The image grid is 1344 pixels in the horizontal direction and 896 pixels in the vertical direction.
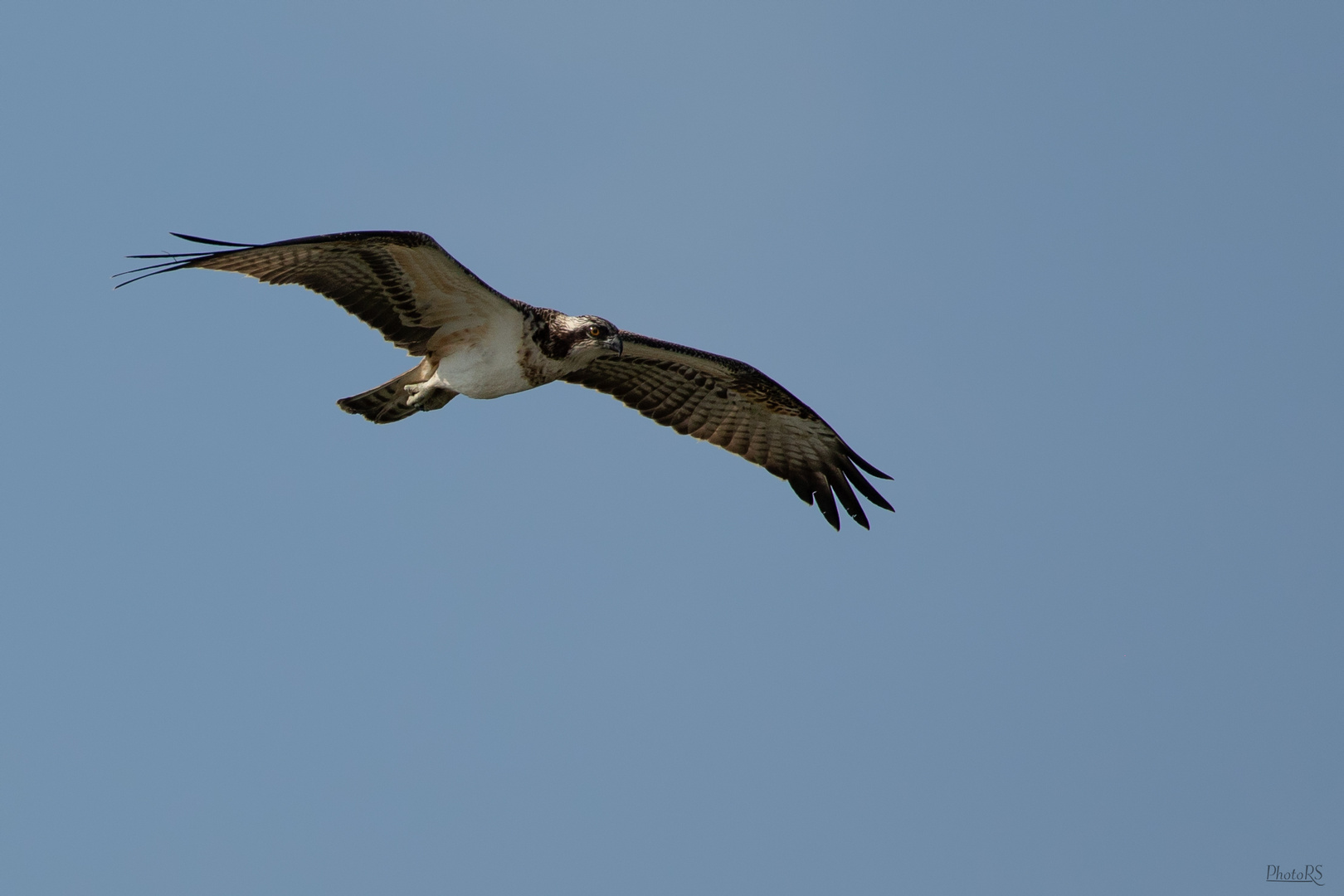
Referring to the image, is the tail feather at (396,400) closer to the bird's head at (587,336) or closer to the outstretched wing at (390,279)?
the outstretched wing at (390,279)

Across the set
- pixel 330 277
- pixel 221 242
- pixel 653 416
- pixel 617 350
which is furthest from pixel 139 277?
pixel 653 416

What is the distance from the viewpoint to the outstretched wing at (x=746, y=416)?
13430 millimetres

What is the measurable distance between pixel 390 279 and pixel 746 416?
14.0 ft

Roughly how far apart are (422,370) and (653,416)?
107 inches

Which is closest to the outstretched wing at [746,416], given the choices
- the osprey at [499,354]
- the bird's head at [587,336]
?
the osprey at [499,354]

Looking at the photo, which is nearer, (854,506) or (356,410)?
(356,410)

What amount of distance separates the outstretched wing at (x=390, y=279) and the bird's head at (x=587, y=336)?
419 mm

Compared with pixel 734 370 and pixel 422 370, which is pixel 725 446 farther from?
pixel 422 370

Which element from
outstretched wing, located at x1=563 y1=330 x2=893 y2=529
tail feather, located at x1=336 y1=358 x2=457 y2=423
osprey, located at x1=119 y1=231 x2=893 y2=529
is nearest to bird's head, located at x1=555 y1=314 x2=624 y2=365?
osprey, located at x1=119 y1=231 x2=893 y2=529

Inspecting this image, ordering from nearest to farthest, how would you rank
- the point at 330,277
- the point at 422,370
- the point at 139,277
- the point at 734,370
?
the point at 139,277
the point at 330,277
the point at 422,370
the point at 734,370

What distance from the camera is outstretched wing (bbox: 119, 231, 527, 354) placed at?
10.6m

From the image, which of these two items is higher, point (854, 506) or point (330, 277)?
point (330, 277)

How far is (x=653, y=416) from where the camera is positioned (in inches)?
544

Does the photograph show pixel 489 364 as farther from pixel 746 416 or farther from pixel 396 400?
pixel 746 416
